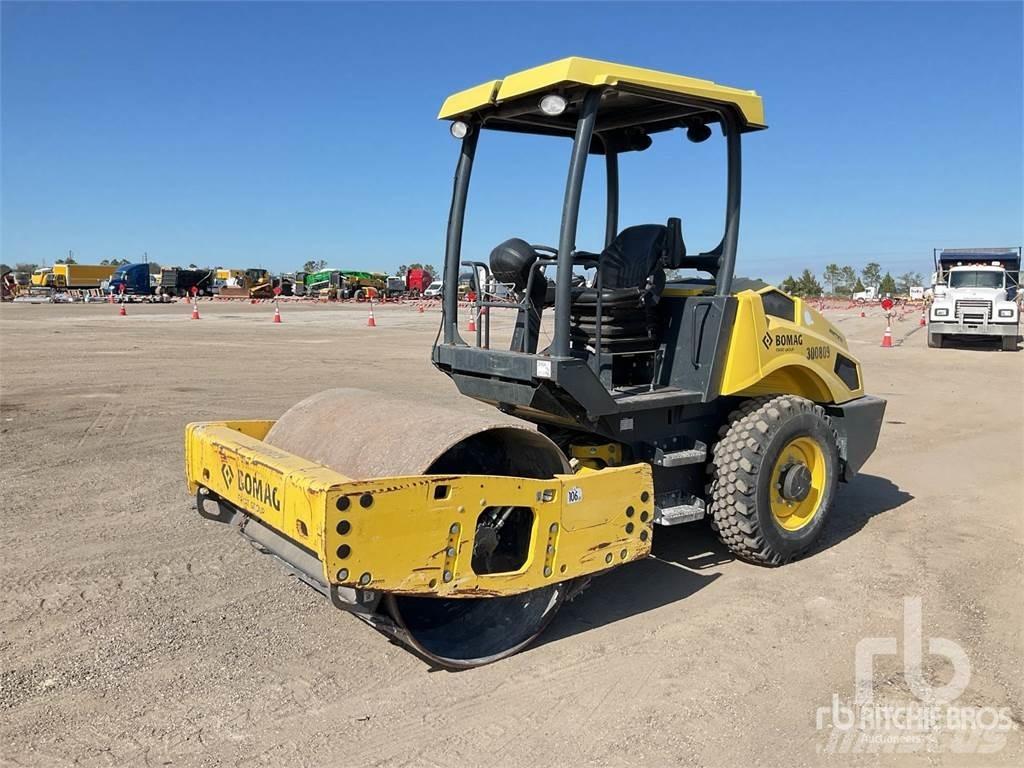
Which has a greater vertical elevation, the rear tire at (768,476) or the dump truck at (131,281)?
the dump truck at (131,281)

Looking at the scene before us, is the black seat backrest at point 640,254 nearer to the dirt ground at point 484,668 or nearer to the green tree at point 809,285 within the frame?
the dirt ground at point 484,668

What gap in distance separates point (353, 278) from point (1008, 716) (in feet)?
176

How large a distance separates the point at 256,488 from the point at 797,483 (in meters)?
3.10

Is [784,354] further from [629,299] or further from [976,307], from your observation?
[976,307]

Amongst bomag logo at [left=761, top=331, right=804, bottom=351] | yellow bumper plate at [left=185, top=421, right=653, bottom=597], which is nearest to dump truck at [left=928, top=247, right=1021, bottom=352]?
bomag logo at [left=761, top=331, right=804, bottom=351]

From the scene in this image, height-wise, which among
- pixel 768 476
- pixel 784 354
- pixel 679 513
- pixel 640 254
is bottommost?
pixel 679 513

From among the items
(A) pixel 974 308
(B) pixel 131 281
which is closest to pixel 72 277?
(B) pixel 131 281

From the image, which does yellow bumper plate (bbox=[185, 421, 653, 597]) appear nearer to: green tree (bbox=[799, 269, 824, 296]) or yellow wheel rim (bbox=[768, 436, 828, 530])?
yellow wheel rim (bbox=[768, 436, 828, 530])

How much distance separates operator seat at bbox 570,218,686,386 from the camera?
4.63 m

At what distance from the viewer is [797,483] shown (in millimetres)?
4984

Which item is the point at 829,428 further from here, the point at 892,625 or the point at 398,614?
the point at 398,614

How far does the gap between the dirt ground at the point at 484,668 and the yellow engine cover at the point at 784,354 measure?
103 centimetres

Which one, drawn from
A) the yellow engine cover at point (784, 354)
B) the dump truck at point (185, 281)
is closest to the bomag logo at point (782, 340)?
the yellow engine cover at point (784, 354)

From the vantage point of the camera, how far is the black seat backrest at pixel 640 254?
15.5 ft
